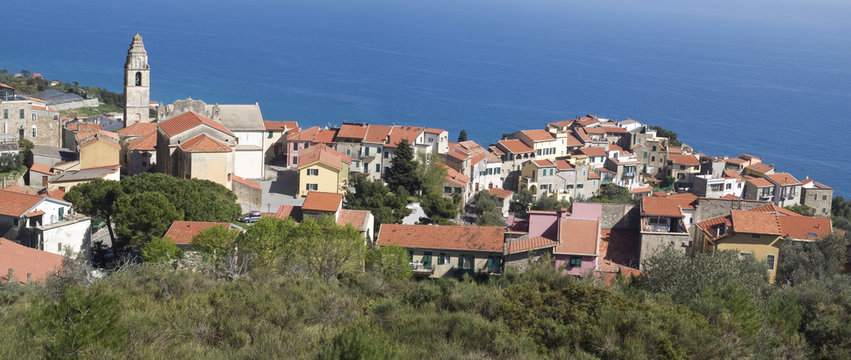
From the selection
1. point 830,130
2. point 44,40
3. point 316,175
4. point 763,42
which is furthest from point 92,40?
point 763,42

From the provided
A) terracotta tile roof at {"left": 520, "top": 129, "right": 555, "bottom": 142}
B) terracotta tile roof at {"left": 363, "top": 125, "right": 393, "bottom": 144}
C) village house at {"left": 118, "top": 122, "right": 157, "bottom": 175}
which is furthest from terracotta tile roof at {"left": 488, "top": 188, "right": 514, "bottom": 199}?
village house at {"left": 118, "top": 122, "right": 157, "bottom": 175}

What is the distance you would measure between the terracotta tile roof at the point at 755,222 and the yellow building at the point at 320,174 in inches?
542

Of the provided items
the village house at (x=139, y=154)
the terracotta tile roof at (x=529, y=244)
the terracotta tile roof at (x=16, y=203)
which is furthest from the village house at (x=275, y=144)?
the terracotta tile roof at (x=529, y=244)

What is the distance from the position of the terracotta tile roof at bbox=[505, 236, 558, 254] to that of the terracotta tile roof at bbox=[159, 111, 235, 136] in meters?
12.3

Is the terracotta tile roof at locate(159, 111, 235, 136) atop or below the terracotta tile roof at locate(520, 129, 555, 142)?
below

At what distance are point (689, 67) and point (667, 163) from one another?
83053mm

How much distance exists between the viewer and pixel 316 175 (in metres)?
28.7

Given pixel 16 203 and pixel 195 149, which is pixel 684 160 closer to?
pixel 195 149

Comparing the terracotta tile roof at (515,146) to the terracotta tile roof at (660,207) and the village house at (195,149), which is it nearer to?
the village house at (195,149)

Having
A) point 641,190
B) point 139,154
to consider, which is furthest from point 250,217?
point 641,190

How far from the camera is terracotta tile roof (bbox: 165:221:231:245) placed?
1836cm

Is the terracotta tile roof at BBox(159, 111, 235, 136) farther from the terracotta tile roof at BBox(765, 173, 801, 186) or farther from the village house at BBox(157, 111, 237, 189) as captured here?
the terracotta tile roof at BBox(765, 173, 801, 186)

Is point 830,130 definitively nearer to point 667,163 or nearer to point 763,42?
point 667,163

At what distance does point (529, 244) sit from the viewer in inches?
707
